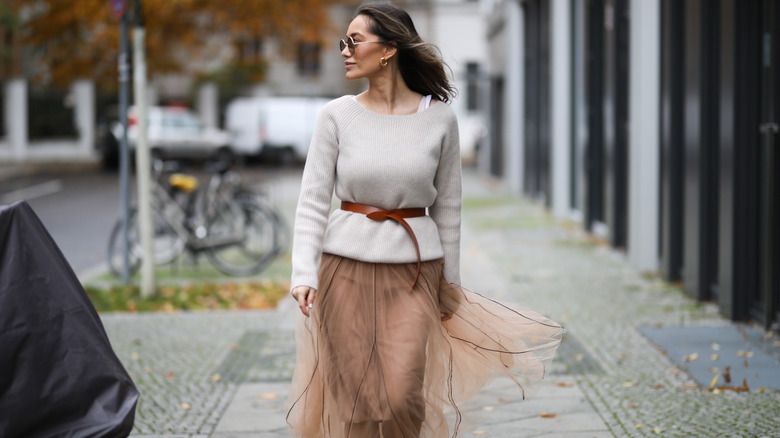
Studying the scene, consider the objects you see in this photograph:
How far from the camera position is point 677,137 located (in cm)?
934

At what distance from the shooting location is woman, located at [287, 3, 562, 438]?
3.66 meters

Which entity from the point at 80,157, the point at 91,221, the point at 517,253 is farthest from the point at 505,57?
the point at 80,157

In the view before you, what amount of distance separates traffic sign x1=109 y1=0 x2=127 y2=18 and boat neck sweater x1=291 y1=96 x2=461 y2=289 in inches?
238

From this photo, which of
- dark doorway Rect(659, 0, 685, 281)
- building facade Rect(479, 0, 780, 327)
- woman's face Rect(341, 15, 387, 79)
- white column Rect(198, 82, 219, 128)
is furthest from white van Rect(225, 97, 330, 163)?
woman's face Rect(341, 15, 387, 79)

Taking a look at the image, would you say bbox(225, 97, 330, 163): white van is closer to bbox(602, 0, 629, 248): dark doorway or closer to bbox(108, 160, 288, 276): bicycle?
bbox(602, 0, 629, 248): dark doorway

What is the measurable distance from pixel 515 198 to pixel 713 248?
12.5 metres

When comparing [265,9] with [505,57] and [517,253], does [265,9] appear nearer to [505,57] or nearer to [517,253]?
[505,57]

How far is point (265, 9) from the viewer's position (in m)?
35.7

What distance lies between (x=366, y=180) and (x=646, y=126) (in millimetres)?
6945

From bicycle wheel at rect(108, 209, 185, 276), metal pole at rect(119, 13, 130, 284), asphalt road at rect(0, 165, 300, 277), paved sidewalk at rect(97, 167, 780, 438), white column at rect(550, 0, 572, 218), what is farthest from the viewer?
white column at rect(550, 0, 572, 218)

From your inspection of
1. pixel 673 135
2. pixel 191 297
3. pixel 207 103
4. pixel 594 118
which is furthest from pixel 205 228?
pixel 207 103

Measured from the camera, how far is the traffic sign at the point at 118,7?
9.26 m

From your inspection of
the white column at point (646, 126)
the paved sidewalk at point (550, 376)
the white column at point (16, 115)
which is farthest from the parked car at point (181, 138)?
the paved sidewalk at point (550, 376)

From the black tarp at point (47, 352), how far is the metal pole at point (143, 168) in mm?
5339
